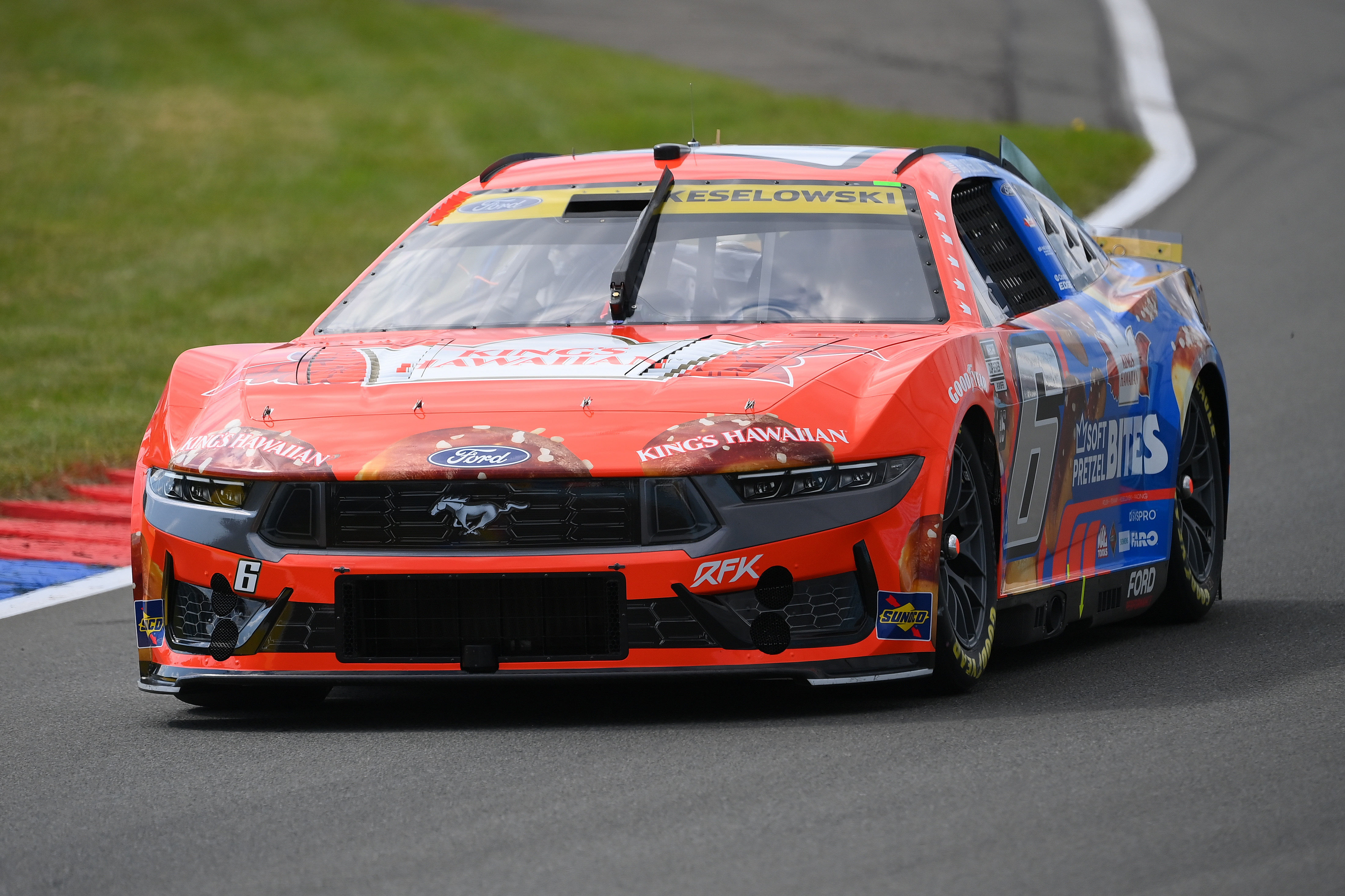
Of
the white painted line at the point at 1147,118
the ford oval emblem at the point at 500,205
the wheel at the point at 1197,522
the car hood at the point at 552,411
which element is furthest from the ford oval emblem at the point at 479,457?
the white painted line at the point at 1147,118

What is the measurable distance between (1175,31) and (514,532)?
26.5 metres

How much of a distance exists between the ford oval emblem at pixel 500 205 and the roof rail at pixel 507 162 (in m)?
0.17

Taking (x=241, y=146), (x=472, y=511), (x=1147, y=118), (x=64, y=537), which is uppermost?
(x=472, y=511)

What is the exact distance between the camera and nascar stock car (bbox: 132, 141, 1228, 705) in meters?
5.16

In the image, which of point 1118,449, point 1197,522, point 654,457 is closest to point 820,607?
point 654,457

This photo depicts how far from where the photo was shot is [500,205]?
686cm

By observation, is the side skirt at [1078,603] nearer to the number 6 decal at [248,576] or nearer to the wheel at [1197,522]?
the wheel at [1197,522]

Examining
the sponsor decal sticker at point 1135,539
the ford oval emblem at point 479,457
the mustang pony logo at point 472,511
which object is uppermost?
the ford oval emblem at point 479,457

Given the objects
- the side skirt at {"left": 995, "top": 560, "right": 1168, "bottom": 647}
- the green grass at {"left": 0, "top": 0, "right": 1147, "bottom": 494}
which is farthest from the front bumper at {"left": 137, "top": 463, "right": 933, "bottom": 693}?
the green grass at {"left": 0, "top": 0, "right": 1147, "bottom": 494}

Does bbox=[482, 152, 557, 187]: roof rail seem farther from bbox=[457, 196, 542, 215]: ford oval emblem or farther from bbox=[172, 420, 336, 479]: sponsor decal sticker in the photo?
bbox=[172, 420, 336, 479]: sponsor decal sticker

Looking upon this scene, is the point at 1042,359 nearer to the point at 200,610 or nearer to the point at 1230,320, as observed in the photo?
the point at 200,610

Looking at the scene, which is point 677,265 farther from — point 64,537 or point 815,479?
point 64,537

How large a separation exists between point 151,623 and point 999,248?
284 cm

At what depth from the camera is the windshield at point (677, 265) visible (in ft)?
20.3
